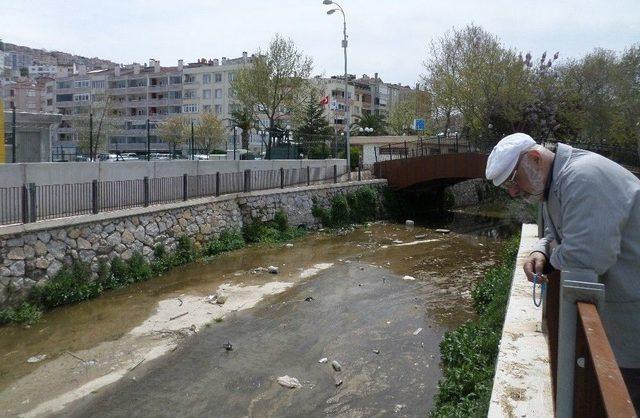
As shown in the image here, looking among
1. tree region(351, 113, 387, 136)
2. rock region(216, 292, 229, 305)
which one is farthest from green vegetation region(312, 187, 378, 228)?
tree region(351, 113, 387, 136)

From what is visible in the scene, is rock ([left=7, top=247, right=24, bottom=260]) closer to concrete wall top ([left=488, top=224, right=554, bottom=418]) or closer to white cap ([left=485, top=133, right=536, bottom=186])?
concrete wall top ([left=488, top=224, right=554, bottom=418])

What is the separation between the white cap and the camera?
284 cm

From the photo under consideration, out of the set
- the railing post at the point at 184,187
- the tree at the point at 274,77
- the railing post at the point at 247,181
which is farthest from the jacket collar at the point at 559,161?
the tree at the point at 274,77

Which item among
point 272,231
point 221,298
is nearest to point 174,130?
point 272,231

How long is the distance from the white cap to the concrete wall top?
2.11m

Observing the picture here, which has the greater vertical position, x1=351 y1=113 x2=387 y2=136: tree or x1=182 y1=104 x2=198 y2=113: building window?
x1=182 y1=104 x2=198 y2=113: building window

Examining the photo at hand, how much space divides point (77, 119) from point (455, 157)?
44368 mm

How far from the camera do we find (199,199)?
18.8 m

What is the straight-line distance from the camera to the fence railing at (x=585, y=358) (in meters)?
1.66

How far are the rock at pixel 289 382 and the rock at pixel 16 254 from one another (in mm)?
6607

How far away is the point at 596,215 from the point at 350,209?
24.2m

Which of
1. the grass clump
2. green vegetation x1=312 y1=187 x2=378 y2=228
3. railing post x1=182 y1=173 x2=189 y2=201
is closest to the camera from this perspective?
railing post x1=182 y1=173 x2=189 y2=201

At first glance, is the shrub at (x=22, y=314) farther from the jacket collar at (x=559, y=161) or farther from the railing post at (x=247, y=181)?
the jacket collar at (x=559, y=161)

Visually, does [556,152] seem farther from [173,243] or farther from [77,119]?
[77,119]
